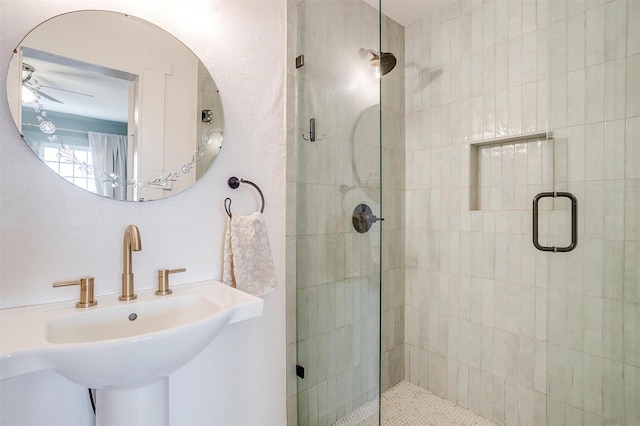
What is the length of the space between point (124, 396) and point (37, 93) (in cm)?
88

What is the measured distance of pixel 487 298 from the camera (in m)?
1.86

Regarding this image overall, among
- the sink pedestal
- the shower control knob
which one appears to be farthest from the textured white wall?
the shower control knob

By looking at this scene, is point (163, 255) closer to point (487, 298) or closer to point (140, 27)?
point (140, 27)

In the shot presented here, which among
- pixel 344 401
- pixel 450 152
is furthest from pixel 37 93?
pixel 450 152

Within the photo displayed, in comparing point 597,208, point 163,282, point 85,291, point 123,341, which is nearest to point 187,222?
point 163,282

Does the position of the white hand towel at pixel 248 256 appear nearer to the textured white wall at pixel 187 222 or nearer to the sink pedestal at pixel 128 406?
the textured white wall at pixel 187 222

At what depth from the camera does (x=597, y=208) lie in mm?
1197

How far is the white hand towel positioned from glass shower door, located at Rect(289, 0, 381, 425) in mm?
235

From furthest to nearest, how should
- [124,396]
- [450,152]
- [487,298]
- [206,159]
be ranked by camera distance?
1. [450,152]
2. [487,298]
3. [206,159]
4. [124,396]

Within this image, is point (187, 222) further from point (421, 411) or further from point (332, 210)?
point (421, 411)

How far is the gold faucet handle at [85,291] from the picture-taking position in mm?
899

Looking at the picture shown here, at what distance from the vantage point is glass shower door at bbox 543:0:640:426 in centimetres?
112

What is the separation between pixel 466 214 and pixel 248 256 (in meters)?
1.40

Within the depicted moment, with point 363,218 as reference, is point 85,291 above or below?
below
